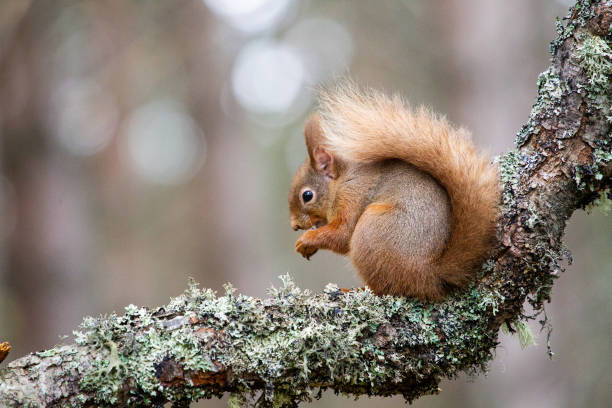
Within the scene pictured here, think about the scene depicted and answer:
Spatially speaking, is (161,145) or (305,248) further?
(161,145)

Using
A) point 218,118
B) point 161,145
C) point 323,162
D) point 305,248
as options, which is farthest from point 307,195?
point 161,145

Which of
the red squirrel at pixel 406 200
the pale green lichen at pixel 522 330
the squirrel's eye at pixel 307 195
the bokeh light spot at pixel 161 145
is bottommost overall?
the pale green lichen at pixel 522 330

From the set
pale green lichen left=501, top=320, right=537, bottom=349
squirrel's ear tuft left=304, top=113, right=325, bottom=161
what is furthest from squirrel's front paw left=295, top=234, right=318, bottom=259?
pale green lichen left=501, top=320, right=537, bottom=349

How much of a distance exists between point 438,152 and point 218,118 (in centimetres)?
459

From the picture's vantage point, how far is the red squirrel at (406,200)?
1.90 metres

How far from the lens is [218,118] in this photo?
628 centimetres

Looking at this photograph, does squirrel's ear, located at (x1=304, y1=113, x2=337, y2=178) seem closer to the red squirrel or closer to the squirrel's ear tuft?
the squirrel's ear tuft

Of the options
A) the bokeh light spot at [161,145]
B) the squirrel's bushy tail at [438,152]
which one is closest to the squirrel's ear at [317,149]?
the squirrel's bushy tail at [438,152]

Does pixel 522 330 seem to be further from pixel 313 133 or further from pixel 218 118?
pixel 218 118

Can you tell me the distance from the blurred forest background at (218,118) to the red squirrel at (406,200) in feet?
1.39

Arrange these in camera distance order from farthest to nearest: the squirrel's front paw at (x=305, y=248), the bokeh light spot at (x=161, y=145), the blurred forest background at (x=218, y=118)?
the bokeh light spot at (x=161, y=145) < the blurred forest background at (x=218, y=118) < the squirrel's front paw at (x=305, y=248)

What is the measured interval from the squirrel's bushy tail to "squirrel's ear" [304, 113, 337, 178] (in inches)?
9.7

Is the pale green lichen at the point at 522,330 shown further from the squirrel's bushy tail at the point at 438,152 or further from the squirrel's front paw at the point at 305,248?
the squirrel's front paw at the point at 305,248

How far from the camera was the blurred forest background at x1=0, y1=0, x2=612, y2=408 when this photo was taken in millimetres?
3912
